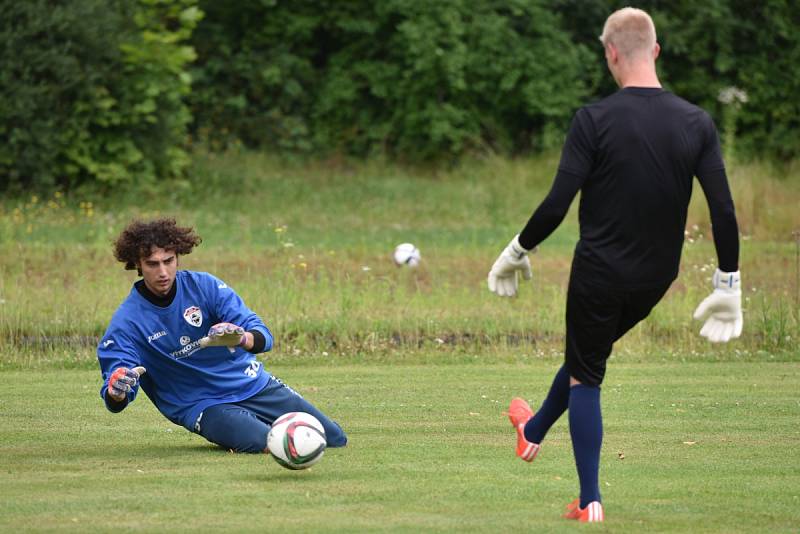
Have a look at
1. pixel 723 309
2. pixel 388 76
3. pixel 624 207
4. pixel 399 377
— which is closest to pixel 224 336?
pixel 624 207

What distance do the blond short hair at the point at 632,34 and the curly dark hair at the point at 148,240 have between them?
9.65 feet

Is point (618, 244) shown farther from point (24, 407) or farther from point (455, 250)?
point (455, 250)

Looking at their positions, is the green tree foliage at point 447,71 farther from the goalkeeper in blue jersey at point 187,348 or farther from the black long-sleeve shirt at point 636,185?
the black long-sleeve shirt at point 636,185

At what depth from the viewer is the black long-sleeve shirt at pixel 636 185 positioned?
5914 mm

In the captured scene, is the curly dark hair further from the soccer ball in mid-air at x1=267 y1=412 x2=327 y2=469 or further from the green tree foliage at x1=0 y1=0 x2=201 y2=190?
the green tree foliage at x1=0 y1=0 x2=201 y2=190

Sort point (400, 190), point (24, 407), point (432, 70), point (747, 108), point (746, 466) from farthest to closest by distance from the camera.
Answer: point (747, 108) → point (432, 70) → point (400, 190) → point (24, 407) → point (746, 466)

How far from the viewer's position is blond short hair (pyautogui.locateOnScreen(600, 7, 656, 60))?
6020 millimetres

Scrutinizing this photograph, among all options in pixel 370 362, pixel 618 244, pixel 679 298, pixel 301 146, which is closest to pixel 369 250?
pixel 679 298

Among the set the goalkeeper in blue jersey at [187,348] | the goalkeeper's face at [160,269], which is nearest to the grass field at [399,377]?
the goalkeeper in blue jersey at [187,348]

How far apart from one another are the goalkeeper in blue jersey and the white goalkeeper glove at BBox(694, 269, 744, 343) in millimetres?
2556

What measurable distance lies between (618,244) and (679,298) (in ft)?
31.9

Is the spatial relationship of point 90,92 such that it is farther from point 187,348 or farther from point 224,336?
point 224,336

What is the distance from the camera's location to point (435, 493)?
270 inches

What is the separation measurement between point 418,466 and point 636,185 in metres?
2.37
